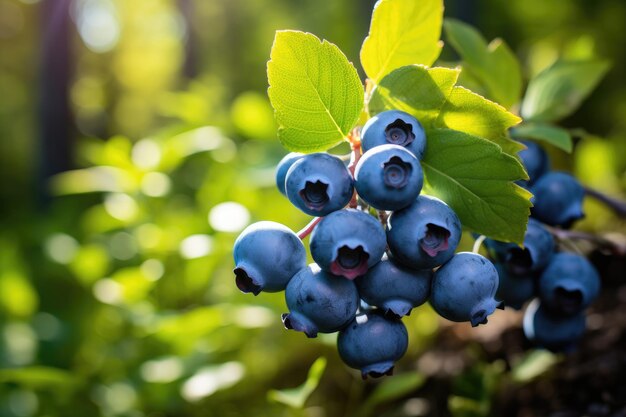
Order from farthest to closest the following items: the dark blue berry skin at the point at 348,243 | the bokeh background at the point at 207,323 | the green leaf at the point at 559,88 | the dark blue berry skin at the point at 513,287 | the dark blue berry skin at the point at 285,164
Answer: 1. the bokeh background at the point at 207,323
2. the green leaf at the point at 559,88
3. the dark blue berry skin at the point at 513,287
4. the dark blue berry skin at the point at 285,164
5. the dark blue berry skin at the point at 348,243

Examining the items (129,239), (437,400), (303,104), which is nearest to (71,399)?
(129,239)

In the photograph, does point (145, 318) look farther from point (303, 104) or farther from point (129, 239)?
point (303, 104)

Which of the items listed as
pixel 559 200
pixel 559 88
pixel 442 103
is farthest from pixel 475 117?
pixel 559 88

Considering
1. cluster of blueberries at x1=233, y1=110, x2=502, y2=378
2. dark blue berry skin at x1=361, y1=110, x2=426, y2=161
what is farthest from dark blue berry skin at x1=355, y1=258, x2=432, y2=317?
dark blue berry skin at x1=361, y1=110, x2=426, y2=161

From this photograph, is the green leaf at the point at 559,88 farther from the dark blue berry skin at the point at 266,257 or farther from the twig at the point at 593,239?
the dark blue berry skin at the point at 266,257

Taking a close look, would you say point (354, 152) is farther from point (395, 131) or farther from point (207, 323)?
point (207, 323)

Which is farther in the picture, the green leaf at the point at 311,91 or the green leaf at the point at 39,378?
the green leaf at the point at 39,378

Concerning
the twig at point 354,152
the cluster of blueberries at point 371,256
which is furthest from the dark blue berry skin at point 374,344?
the twig at point 354,152

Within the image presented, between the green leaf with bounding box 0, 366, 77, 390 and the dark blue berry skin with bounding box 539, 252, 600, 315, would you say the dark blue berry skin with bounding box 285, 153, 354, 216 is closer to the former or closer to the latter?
the dark blue berry skin with bounding box 539, 252, 600, 315
